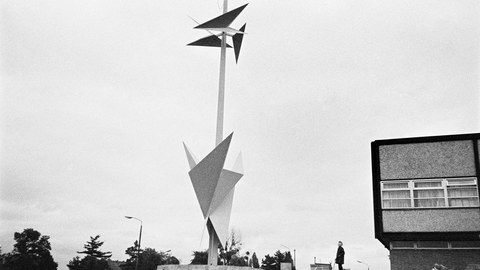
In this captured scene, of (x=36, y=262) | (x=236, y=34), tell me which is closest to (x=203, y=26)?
(x=236, y=34)

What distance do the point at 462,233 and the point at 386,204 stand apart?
3.43m

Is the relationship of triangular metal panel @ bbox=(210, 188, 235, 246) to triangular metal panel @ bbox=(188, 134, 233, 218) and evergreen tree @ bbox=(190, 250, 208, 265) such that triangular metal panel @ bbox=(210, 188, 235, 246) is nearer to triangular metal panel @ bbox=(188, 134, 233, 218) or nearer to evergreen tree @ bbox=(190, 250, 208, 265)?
triangular metal panel @ bbox=(188, 134, 233, 218)

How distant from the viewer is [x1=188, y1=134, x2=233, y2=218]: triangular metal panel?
65.0 ft

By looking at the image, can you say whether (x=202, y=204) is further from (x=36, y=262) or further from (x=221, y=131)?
(x=36, y=262)

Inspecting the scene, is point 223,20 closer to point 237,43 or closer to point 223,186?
point 237,43

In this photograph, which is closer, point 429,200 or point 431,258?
point 431,258

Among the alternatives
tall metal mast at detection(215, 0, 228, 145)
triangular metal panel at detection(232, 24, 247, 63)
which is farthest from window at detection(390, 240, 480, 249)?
triangular metal panel at detection(232, 24, 247, 63)

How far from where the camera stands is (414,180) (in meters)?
22.5

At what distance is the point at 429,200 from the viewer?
22125mm

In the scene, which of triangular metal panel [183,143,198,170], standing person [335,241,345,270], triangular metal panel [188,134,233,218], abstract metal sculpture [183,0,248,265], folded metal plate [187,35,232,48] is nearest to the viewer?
standing person [335,241,345,270]

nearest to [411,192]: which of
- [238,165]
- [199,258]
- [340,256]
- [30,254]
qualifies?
[340,256]

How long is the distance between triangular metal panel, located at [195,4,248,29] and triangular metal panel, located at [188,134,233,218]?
572 cm

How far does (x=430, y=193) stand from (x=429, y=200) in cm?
33

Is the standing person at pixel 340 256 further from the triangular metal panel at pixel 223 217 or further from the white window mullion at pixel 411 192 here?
the white window mullion at pixel 411 192
